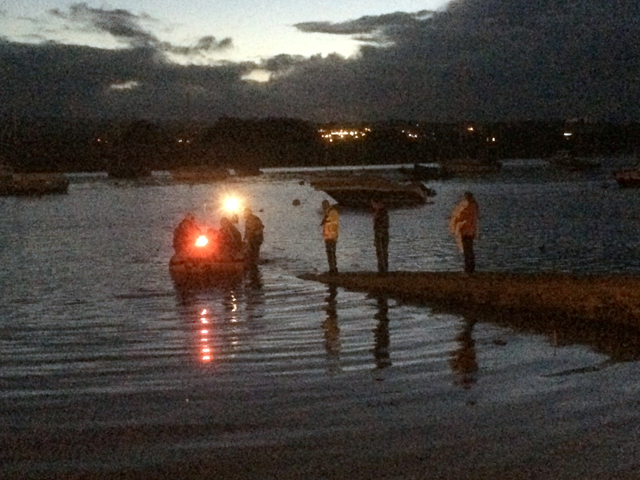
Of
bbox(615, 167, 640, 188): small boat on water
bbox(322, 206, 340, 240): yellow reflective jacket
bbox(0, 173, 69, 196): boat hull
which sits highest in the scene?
bbox(0, 173, 69, 196): boat hull

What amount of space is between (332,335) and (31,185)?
10661cm

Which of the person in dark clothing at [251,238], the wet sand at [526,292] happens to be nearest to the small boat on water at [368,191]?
the person in dark clothing at [251,238]

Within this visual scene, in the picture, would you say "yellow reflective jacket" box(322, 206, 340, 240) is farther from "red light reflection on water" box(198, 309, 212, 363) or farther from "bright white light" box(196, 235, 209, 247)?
"red light reflection on water" box(198, 309, 212, 363)

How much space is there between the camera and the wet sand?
13.4 meters

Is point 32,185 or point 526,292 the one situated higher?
point 32,185

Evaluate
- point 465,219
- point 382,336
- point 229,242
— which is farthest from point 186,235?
point 382,336

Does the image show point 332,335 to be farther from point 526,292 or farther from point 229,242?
point 229,242

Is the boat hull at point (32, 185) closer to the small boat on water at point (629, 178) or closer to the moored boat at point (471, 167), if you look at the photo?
the moored boat at point (471, 167)

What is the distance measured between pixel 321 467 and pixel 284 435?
99 cm

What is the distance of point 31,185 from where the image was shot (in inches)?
4464

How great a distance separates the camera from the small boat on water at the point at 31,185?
4437 inches

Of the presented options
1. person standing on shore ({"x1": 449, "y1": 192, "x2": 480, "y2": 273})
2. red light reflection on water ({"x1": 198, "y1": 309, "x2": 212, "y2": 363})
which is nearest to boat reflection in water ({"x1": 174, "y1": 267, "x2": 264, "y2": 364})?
red light reflection on water ({"x1": 198, "y1": 309, "x2": 212, "y2": 363})

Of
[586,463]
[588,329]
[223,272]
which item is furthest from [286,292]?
[586,463]

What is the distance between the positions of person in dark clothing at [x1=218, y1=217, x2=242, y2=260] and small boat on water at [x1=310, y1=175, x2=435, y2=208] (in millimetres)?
44979
